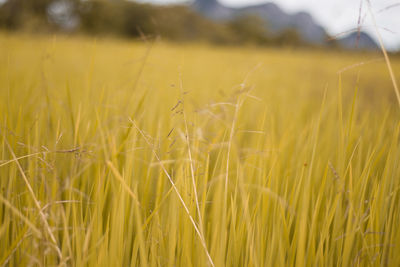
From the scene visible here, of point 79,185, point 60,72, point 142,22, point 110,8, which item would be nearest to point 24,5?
point 110,8

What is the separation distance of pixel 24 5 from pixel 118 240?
429 inches

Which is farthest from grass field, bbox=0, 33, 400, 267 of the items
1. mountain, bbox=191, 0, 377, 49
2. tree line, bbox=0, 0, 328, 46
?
tree line, bbox=0, 0, 328, 46

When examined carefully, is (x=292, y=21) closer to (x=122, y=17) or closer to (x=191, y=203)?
(x=191, y=203)

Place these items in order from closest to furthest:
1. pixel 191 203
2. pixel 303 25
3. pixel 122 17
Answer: pixel 191 203 < pixel 303 25 < pixel 122 17

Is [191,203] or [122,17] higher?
[122,17]

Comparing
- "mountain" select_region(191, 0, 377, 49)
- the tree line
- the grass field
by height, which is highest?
the tree line

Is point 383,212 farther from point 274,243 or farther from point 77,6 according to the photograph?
point 77,6

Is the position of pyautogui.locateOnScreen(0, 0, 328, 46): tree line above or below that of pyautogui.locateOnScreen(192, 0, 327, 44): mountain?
above

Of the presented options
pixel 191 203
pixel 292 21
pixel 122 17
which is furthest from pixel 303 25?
pixel 122 17

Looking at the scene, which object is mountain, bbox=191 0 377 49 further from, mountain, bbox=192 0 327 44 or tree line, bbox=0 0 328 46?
tree line, bbox=0 0 328 46

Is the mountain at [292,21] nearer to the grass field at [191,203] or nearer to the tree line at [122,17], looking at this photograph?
the grass field at [191,203]

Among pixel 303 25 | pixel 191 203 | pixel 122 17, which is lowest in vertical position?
pixel 191 203

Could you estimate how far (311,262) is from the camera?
422 millimetres

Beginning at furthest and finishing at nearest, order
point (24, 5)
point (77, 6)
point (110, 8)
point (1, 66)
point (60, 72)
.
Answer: point (110, 8), point (77, 6), point (24, 5), point (60, 72), point (1, 66)
